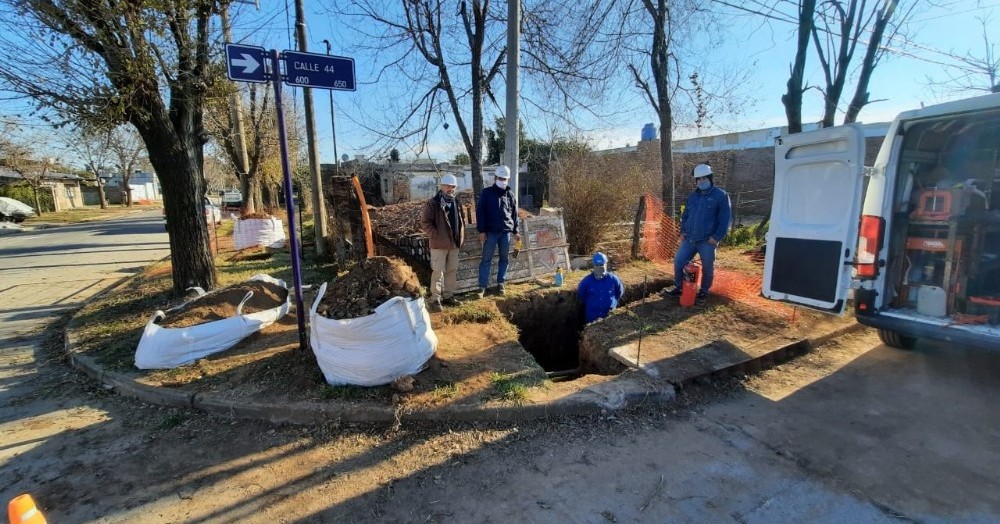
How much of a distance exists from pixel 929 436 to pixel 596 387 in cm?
231

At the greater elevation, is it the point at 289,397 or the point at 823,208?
the point at 823,208

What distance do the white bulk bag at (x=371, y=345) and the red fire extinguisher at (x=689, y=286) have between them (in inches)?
142

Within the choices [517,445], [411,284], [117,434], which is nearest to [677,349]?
[517,445]

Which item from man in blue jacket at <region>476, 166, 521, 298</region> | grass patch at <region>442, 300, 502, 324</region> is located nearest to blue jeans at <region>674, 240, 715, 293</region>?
man in blue jacket at <region>476, 166, 521, 298</region>

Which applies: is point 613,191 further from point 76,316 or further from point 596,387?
point 76,316

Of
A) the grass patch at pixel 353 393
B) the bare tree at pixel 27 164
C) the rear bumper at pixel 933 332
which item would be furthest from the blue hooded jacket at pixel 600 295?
the bare tree at pixel 27 164

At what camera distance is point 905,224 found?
4004mm

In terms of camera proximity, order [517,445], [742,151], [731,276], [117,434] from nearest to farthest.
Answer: [517,445] < [117,434] < [731,276] < [742,151]

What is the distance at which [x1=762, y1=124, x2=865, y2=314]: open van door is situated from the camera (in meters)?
3.81

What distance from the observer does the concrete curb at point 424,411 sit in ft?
10.9

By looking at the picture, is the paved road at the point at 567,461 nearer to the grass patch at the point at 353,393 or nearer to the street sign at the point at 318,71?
the grass patch at the point at 353,393

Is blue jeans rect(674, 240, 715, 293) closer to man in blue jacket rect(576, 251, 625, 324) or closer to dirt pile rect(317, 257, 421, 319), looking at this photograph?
man in blue jacket rect(576, 251, 625, 324)

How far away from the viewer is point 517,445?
10.0 feet

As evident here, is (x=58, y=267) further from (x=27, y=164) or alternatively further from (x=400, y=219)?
(x=27, y=164)
